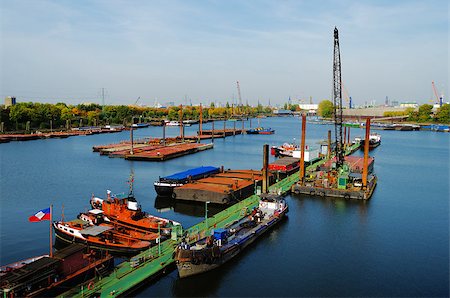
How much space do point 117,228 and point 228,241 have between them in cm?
927

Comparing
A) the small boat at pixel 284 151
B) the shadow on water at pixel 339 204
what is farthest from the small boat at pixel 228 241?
the small boat at pixel 284 151

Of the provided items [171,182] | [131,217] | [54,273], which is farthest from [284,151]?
[54,273]

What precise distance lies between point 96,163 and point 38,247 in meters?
44.1

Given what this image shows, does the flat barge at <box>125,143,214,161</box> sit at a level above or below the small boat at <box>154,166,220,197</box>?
above

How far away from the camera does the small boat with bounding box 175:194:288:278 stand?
26312mm

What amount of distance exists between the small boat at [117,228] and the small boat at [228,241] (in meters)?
4.68

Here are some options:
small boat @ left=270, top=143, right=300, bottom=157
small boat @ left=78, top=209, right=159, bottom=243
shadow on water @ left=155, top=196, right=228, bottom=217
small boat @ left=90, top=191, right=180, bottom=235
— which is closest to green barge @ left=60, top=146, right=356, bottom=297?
small boat @ left=78, top=209, right=159, bottom=243

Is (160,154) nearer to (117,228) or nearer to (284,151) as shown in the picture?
(284,151)

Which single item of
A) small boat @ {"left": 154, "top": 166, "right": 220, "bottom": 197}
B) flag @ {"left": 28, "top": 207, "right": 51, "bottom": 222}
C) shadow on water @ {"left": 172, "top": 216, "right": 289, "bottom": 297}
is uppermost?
flag @ {"left": 28, "top": 207, "right": 51, "bottom": 222}

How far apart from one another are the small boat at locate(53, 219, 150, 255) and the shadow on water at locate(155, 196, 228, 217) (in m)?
11.8

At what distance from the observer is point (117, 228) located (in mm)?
32500

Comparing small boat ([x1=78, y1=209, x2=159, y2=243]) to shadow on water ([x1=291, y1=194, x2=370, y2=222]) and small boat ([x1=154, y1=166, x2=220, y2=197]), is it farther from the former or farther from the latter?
shadow on water ([x1=291, y1=194, x2=370, y2=222])

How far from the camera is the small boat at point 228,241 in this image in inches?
1036

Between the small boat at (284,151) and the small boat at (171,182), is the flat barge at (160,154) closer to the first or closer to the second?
the small boat at (284,151)
